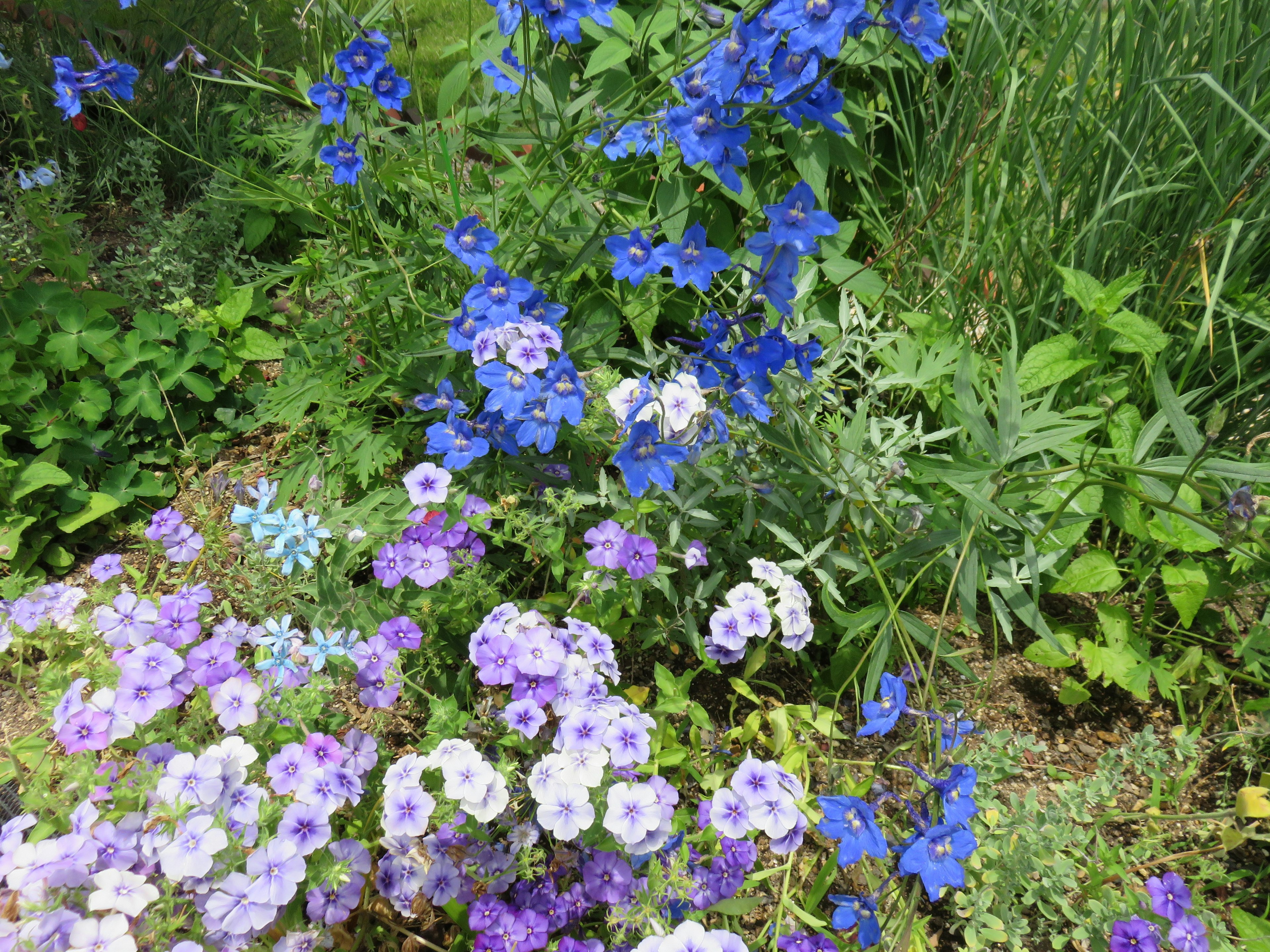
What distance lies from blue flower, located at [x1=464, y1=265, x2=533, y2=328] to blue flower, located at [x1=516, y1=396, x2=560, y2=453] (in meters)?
0.19

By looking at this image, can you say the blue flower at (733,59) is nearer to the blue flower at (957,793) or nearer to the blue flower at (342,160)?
the blue flower at (342,160)

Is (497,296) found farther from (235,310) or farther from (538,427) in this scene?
(235,310)

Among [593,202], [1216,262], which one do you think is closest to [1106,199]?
[1216,262]

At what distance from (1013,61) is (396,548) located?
1.97 meters

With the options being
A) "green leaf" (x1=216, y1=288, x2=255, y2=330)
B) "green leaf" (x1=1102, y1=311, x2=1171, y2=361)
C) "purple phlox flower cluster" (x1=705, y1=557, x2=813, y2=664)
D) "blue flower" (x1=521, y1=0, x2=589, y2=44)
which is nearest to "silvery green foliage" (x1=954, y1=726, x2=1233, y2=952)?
"purple phlox flower cluster" (x1=705, y1=557, x2=813, y2=664)

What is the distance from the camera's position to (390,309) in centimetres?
201

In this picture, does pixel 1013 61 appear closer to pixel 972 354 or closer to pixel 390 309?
pixel 972 354

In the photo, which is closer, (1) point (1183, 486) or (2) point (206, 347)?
(1) point (1183, 486)

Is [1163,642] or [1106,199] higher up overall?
[1106,199]

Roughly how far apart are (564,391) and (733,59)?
591mm

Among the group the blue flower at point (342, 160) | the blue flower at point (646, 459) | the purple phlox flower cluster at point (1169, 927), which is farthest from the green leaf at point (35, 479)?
the purple phlox flower cluster at point (1169, 927)

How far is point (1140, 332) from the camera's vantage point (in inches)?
69.0

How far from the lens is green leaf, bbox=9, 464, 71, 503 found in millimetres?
2021

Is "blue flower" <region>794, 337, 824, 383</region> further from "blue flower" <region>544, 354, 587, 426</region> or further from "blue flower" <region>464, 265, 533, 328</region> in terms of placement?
"blue flower" <region>464, 265, 533, 328</region>
